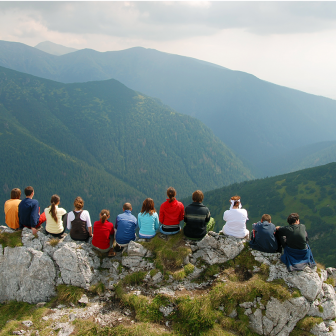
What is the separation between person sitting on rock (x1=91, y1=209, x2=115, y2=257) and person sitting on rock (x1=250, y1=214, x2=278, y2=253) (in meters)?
9.16

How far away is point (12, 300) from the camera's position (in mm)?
14297

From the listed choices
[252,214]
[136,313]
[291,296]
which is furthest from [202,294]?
[252,214]

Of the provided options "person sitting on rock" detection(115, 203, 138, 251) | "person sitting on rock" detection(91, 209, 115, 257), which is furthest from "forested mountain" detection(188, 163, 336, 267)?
"person sitting on rock" detection(91, 209, 115, 257)

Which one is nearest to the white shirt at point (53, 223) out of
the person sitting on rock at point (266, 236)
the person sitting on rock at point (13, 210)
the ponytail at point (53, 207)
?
the ponytail at point (53, 207)

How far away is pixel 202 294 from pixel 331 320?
22.4 feet

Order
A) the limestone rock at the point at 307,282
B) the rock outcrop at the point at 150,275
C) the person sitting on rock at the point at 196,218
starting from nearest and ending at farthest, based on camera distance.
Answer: the rock outcrop at the point at 150,275
the limestone rock at the point at 307,282
the person sitting on rock at the point at 196,218

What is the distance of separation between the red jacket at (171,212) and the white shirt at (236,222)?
2884 mm

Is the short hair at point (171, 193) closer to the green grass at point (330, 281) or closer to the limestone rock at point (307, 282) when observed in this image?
the limestone rock at point (307, 282)

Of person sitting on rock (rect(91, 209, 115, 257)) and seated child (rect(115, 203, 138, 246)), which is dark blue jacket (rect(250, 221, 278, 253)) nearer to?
seated child (rect(115, 203, 138, 246))

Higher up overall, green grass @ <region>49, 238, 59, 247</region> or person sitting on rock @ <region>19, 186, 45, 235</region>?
person sitting on rock @ <region>19, 186, 45, 235</region>

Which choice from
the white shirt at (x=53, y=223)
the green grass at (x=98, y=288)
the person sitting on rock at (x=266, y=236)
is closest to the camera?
the green grass at (x=98, y=288)

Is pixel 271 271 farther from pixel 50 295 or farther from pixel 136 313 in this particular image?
pixel 50 295

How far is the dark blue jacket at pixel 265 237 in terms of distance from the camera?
14188mm

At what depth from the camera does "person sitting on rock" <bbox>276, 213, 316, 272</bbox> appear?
13.1 metres
